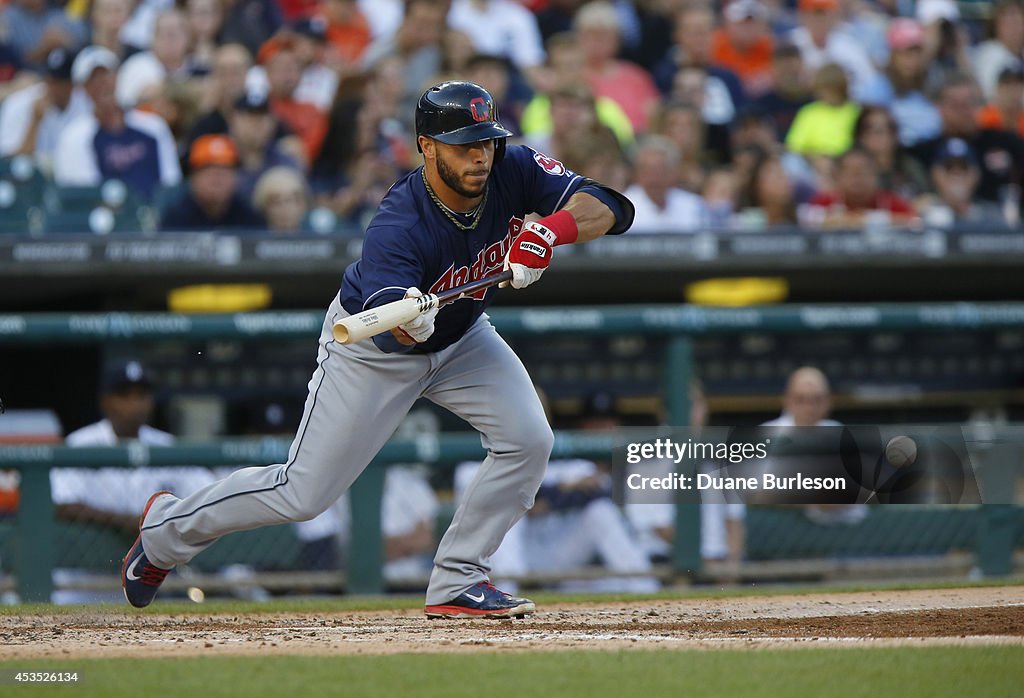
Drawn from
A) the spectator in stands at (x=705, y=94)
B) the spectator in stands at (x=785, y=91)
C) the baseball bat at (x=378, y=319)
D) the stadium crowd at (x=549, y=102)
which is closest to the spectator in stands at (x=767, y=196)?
the stadium crowd at (x=549, y=102)

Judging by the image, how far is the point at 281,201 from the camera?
7289mm

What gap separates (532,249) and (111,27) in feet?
17.5

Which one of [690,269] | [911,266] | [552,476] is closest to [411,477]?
[552,476]

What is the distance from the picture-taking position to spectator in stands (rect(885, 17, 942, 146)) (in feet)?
30.7

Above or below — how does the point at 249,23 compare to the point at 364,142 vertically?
above

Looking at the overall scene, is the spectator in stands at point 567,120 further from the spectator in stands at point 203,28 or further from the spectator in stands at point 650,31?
the spectator in stands at point 203,28

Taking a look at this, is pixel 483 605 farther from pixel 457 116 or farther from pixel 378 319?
pixel 457 116

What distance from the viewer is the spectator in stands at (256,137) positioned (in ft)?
25.9

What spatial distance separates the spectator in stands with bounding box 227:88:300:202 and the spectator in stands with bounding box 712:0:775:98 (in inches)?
125

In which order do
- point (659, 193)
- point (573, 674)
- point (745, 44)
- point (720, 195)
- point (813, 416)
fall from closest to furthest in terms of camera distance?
1. point (573, 674)
2. point (813, 416)
3. point (659, 193)
4. point (720, 195)
5. point (745, 44)

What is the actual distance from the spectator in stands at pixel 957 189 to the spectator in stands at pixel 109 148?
4257 millimetres

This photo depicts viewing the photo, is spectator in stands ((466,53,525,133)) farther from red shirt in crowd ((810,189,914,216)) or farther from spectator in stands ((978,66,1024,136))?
spectator in stands ((978,66,1024,136))

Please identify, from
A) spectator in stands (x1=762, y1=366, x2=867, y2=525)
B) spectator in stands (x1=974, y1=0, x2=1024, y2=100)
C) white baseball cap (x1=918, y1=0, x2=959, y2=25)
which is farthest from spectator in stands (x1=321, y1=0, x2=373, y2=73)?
spectator in stands (x1=974, y1=0, x2=1024, y2=100)

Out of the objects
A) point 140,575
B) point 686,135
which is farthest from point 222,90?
point 140,575
